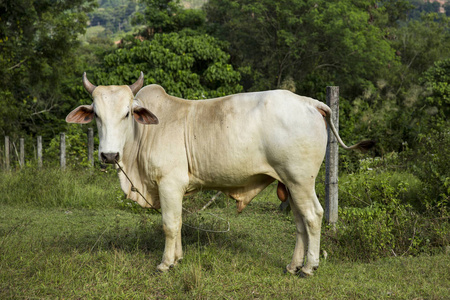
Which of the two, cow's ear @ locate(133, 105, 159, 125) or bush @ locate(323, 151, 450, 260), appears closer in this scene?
cow's ear @ locate(133, 105, 159, 125)

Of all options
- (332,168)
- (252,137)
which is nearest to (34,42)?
(332,168)

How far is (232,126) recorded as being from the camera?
→ 4.45 m

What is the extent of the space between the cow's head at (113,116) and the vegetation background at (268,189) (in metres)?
1.16

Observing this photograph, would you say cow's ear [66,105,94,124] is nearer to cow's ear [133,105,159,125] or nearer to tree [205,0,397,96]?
cow's ear [133,105,159,125]

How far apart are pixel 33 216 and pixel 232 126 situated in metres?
3.97

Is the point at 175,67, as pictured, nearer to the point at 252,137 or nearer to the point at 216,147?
the point at 216,147

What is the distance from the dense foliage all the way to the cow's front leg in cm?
195

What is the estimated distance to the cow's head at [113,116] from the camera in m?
4.21

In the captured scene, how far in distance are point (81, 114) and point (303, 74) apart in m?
16.9

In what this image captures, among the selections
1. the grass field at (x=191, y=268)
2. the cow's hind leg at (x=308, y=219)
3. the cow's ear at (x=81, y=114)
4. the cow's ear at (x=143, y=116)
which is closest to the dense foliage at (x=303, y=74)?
the grass field at (x=191, y=268)

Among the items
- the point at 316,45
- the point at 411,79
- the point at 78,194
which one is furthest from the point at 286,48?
the point at 78,194

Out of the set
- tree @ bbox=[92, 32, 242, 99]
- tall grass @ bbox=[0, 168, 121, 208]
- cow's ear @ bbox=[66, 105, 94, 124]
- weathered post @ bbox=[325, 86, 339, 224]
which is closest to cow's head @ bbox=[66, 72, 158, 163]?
cow's ear @ bbox=[66, 105, 94, 124]

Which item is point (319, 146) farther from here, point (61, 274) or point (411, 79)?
point (411, 79)

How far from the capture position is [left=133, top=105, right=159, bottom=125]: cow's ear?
4402 mm
